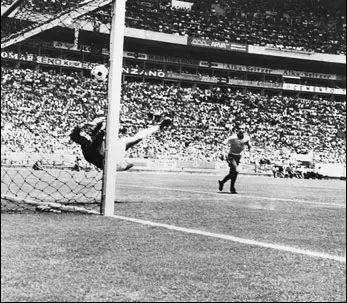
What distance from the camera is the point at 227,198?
2250 millimetres

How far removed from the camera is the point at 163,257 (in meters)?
1.31

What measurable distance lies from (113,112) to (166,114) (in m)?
0.30

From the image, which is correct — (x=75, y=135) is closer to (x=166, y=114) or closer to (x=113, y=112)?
(x=113, y=112)

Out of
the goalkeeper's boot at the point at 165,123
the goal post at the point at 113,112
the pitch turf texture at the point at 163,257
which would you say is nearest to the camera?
the goal post at the point at 113,112

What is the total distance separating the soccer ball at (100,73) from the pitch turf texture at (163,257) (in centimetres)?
21

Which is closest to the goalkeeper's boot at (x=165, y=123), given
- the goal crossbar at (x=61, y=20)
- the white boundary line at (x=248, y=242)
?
the goal crossbar at (x=61, y=20)

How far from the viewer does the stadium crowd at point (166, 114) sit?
94 cm

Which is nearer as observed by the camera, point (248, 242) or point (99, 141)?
point (99, 141)

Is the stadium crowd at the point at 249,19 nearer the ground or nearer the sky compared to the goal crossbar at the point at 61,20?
nearer the sky

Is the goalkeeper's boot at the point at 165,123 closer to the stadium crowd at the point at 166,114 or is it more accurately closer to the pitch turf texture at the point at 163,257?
the stadium crowd at the point at 166,114

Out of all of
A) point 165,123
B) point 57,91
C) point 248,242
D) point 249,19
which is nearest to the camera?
point 165,123

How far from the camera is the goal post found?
0.72 meters

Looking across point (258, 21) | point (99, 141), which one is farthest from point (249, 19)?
point (99, 141)

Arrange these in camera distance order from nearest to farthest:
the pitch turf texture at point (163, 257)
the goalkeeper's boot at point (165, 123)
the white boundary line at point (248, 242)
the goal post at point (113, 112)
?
1. the goal post at point (113, 112)
2. the goalkeeper's boot at point (165, 123)
3. the pitch turf texture at point (163, 257)
4. the white boundary line at point (248, 242)
